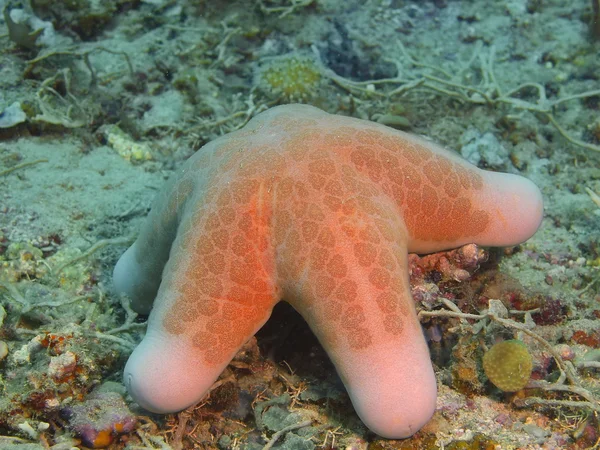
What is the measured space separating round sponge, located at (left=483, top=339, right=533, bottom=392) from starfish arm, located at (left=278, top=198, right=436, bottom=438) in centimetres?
51

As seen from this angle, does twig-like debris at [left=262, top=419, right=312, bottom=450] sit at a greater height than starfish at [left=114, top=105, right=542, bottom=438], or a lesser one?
lesser

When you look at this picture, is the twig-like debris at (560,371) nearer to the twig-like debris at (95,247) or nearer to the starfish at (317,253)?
the starfish at (317,253)

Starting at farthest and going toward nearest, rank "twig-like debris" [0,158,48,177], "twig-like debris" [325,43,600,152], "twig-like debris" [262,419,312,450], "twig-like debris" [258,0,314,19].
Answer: "twig-like debris" [258,0,314,19] < "twig-like debris" [325,43,600,152] < "twig-like debris" [0,158,48,177] < "twig-like debris" [262,419,312,450]

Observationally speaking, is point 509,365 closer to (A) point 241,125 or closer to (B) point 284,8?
→ (A) point 241,125

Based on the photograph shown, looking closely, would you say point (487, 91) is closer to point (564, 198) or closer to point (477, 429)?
point (564, 198)

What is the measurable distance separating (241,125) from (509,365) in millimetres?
3931

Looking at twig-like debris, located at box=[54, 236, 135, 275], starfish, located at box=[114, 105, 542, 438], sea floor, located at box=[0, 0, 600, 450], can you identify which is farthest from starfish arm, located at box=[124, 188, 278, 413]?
twig-like debris, located at box=[54, 236, 135, 275]

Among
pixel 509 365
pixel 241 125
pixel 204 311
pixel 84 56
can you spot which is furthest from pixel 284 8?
pixel 509 365

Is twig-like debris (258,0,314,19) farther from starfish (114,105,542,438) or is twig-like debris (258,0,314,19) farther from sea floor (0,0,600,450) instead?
starfish (114,105,542,438)

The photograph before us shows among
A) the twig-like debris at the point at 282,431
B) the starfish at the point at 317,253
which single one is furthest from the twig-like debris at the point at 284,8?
the twig-like debris at the point at 282,431

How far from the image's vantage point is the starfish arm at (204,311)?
2.76m

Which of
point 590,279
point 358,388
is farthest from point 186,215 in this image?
point 590,279

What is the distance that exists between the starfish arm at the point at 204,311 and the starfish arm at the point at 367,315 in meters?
0.22

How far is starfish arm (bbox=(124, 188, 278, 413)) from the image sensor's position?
9.04 feet
